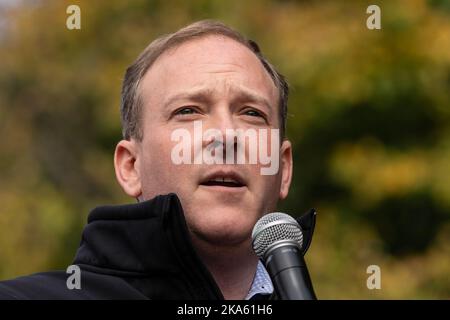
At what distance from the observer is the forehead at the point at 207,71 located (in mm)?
3246

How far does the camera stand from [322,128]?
780 cm

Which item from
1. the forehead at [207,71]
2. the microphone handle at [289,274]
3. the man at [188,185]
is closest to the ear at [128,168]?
the man at [188,185]

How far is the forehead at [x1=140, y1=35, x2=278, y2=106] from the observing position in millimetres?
3246

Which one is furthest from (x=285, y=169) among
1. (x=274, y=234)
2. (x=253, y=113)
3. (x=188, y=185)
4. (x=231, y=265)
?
(x=274, y=234)

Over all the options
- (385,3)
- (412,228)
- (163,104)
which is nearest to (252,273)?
(163,104)

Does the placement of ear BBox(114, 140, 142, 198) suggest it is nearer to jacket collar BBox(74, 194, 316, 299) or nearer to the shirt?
jacket collar BBox(74, 194, 316, 299)

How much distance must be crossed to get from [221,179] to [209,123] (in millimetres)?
199

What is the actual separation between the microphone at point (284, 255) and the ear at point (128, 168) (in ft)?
2.53

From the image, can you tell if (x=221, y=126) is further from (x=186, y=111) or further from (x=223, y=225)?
(x=223, y=225)

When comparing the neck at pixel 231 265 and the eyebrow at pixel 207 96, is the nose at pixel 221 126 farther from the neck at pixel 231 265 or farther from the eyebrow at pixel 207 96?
the neck at pixel 231 265

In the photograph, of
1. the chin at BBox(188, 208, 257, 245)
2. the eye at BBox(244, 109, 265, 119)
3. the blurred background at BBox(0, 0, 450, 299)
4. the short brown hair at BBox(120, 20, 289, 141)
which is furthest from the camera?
the blurred background at BBox(0, 0, 450, 299)

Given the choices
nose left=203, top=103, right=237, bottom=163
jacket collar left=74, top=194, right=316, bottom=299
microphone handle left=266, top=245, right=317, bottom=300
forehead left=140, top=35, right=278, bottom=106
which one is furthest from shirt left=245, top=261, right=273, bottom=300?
microphone handle left=266, top=245, right=317, bottom=300

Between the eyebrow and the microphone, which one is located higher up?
the eyebrow

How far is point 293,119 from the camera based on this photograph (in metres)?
7.83
